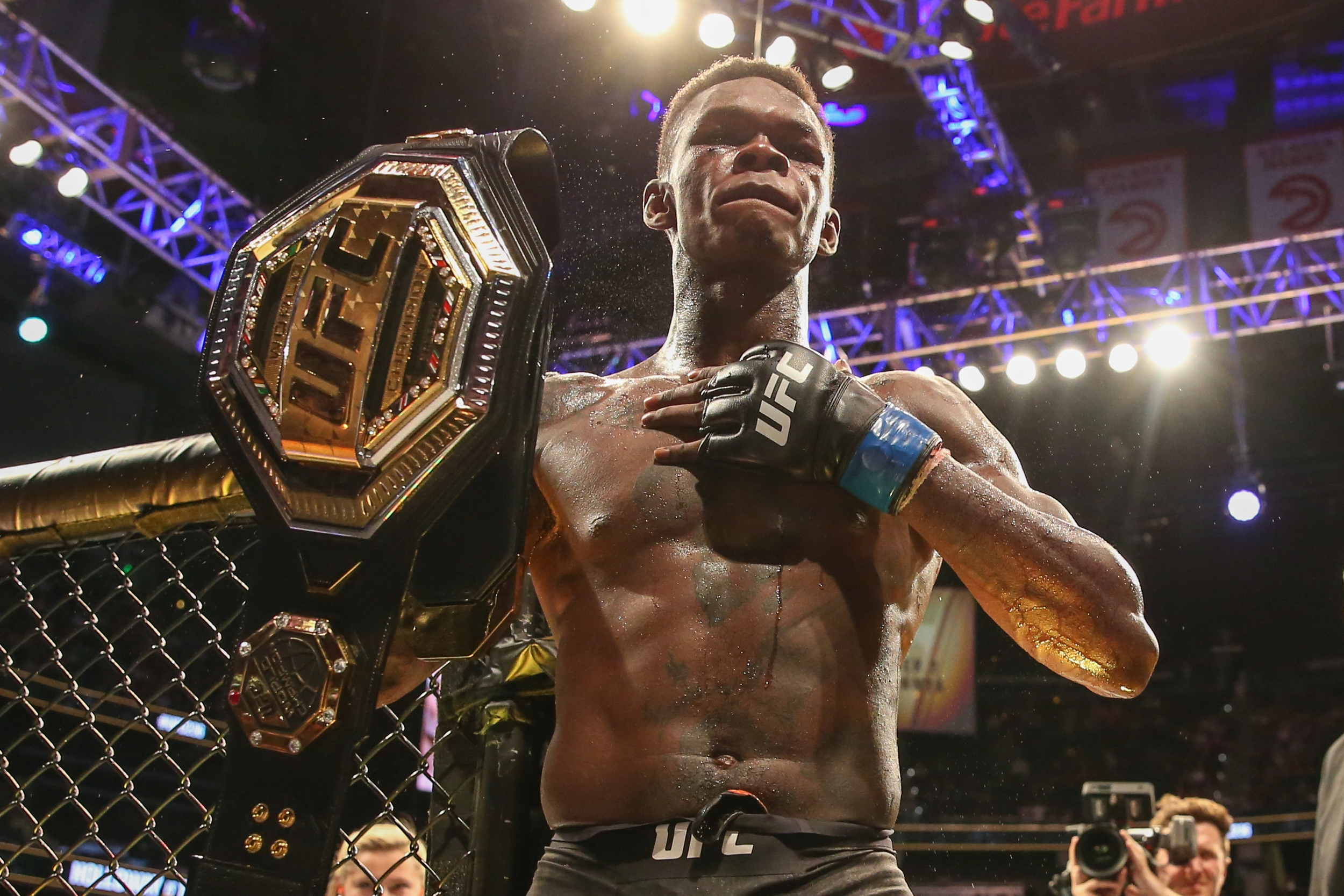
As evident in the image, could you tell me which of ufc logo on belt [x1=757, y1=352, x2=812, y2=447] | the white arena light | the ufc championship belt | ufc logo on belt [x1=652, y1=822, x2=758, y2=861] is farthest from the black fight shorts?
the white arena light

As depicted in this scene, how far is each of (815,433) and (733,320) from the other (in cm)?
47

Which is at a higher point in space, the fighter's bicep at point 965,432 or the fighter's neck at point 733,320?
the fighter's neck at point 733,320

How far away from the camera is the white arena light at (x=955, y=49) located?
5.94 metres

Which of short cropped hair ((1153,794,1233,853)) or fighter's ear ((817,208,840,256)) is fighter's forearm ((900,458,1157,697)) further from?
short cropped hair ((1153,794,1233,853))

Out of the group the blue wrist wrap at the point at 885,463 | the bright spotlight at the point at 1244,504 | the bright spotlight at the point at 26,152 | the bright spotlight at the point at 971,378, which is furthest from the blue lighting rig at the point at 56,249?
the bright spotlight at the point at 1244,504

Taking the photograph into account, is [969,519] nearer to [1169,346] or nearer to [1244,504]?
[1169,346]

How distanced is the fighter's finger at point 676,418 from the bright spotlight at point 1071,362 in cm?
597

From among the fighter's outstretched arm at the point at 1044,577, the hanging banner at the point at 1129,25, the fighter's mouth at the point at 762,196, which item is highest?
the hanging banner at the point at 1129,25

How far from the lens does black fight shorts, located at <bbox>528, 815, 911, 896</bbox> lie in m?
1.10

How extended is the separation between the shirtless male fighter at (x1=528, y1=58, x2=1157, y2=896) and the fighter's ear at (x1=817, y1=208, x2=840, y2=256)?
0.28 m

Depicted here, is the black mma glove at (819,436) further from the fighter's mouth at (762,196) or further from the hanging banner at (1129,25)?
the hanging banner at (1129,25)

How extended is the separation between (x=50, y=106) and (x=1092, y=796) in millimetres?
6466

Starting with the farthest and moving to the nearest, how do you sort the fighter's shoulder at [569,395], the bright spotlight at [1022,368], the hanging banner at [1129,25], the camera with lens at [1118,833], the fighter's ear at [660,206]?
1. the hanging banner at [1129,25]
2. the bright spotlight at [1022,368]
3. the camera with lens at [1118,833]
4. the fighter's ear at [660,206]
5. the fighter's shoulder at [569,395]

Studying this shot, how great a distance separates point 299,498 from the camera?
68 cm
